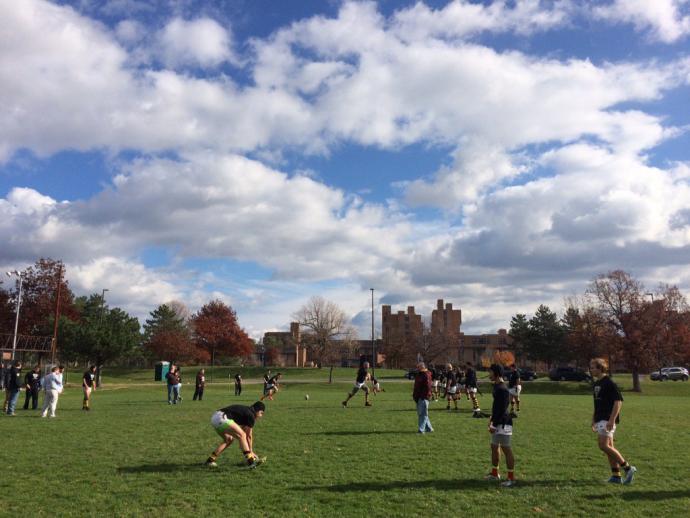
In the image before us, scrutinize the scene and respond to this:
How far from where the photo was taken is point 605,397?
357 inches

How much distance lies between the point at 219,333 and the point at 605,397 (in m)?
67.9

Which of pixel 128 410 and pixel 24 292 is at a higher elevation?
pixel 24 292

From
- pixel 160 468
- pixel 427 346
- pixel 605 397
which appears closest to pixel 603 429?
pixel 605 397

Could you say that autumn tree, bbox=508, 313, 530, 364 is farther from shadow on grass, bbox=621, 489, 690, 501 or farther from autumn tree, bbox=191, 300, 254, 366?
shadow on grass, bbox=621, 489, 690, 501

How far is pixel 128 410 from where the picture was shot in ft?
71.3

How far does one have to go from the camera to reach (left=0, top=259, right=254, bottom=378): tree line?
1949 inches

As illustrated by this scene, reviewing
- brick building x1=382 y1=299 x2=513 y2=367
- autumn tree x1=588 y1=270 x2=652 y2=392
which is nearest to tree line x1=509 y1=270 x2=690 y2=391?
autumn tree x1=588 y1=270 x2=652 y2=392

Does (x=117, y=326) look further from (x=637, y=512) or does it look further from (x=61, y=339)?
(x=637, y=512)

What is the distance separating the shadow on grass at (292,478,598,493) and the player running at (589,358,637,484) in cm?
51

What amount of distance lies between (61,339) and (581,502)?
5372 centimetres

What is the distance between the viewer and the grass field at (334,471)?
7.61 m

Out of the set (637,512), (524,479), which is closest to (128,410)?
(524,479)

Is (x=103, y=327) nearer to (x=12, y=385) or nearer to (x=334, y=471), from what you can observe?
(x=12, y=385)

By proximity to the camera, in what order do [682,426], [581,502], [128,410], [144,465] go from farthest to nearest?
1. [128,410]
2. [682,426]
3. [144,465]
4. [581,502]
